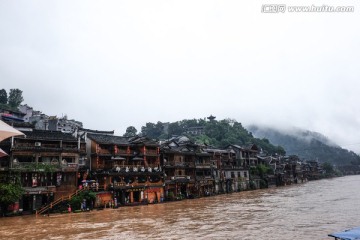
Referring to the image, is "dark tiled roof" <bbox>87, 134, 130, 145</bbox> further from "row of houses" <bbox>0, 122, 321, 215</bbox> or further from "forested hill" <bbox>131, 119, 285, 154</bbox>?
"forested hill" <bbox>131, 119, 285, 154</bbox>

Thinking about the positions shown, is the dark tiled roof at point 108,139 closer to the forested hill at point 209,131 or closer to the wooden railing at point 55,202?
the wooden railing at point 55,202

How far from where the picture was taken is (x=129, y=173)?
50.1m

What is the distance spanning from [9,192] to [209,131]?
4039 inches

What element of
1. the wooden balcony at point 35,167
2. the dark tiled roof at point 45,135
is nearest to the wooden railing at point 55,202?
the wooden balcony at point 35,167

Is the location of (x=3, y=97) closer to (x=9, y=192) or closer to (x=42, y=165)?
(x=42, y=165)

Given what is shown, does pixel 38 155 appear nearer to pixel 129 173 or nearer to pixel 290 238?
pixel 129 173

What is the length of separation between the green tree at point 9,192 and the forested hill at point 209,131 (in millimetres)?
82853

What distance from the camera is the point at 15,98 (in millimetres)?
91750

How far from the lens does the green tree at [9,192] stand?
3584 cm

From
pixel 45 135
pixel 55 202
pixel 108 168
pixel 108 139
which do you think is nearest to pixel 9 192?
pixel 55 202

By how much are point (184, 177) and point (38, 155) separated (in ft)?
94.2

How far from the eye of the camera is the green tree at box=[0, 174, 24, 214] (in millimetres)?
35844

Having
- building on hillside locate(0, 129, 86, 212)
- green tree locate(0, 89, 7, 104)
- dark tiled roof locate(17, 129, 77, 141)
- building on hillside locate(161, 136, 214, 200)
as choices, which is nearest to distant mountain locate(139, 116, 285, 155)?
green tree locate(0, 89, 7, 104)

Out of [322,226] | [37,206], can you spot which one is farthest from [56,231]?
[322,226]
